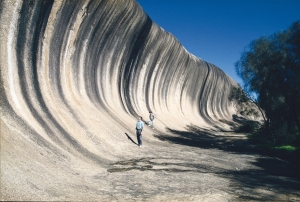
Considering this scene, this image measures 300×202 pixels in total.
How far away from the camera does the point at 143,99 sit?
28562 mm

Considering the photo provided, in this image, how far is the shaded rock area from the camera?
8203mm

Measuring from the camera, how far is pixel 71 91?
16422 mm

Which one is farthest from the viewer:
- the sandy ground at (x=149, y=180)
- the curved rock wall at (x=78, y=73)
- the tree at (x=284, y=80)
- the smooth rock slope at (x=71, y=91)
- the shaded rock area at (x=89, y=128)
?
the tree at (x=284, y=80)

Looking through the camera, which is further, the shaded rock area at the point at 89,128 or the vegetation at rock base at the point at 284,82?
the vegetation at rock base at the point at 284,82

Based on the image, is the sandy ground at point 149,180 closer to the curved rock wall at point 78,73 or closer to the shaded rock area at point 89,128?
the shaded rock area at point 89,128

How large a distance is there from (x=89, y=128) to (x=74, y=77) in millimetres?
4515

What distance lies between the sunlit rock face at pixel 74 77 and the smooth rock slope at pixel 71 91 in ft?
0.17

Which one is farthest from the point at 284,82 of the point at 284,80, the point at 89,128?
the point at 89,128

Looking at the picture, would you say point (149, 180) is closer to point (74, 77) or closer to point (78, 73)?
point (74, 77)

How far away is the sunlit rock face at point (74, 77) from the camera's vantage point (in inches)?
422

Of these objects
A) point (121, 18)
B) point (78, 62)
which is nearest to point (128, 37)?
point (121, 18)

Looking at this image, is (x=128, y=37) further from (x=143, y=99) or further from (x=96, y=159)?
(x=96, y=159)

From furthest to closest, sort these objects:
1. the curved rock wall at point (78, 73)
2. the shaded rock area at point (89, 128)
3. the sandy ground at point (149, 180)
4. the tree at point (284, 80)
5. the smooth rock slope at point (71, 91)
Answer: the tree at point (284, 80) → the curved rock wall at point (78, 73) → the smooth rock slope at point (71, 91) → the shaded rock area at point (89, 128) → the sandy ground at point (149, 180)

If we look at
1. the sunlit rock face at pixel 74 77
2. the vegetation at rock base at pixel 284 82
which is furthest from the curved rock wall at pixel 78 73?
the vegetation at rock base at pixel 284 82
